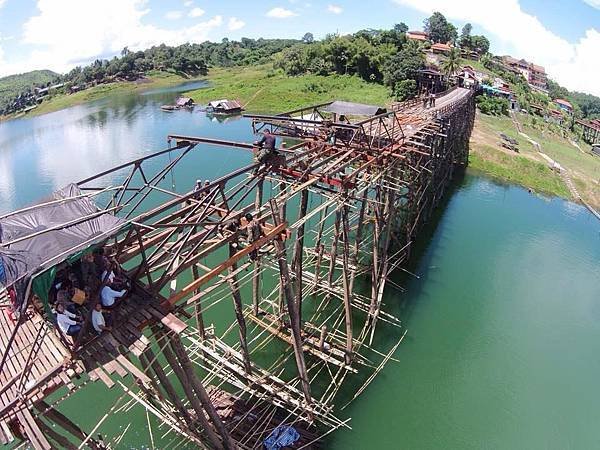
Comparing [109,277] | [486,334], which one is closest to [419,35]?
[486,334]

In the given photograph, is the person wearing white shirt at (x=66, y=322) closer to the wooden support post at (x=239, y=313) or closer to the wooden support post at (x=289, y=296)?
the wooden support post at (x=239, y=313)

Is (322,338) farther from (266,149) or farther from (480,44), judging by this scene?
(480,44)

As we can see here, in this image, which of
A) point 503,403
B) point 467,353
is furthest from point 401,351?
point 503,403

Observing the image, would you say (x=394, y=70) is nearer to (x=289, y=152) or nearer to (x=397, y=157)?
(x=397, y=157)

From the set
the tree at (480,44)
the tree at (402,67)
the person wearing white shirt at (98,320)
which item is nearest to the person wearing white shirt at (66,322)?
the person wearing white shirt at (98,320)

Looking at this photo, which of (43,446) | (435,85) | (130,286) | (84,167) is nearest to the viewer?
(43,446)

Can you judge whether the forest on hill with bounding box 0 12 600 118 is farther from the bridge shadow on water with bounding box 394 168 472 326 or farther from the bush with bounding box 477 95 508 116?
the bridge shadow on water with bounding box 394 168 472 326
